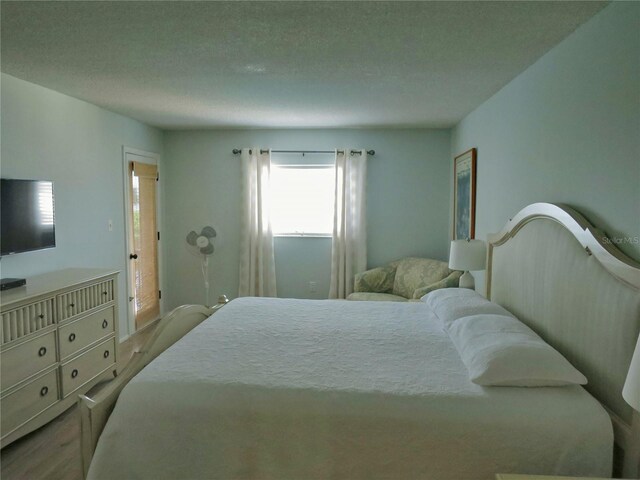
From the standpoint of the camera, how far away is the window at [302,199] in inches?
201

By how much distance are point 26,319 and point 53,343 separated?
300mm

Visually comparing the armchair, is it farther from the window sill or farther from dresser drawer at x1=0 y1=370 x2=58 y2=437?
dresser drawer at x1=0 y1=370 x2=58 y2=437

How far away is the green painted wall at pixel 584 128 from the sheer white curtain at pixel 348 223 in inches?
80.5

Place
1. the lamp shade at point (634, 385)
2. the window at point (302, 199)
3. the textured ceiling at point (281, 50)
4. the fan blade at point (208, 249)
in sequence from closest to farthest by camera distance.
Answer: the lamp shade at point (634, 385) → the textured ceiling at point (281, 50) → the fan blade at point (208, 249) → the window at point (302, 199)

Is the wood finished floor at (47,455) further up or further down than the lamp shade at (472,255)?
further down

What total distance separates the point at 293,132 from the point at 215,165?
3.60 ft

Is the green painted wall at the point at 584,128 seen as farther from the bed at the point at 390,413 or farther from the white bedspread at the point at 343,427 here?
the white bedspread at the point at 343,427

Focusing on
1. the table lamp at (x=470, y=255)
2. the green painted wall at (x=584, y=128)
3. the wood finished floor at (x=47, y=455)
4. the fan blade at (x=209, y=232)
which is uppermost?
the green painted wall at (x=584, y=128)

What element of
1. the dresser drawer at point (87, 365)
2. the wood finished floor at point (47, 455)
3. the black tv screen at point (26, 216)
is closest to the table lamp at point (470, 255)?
the wood finished floor at point (47, 455)

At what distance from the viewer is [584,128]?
1960 mm

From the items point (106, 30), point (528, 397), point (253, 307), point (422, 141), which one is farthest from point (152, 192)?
point (528, 397)

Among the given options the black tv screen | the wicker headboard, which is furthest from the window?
the wicker headboard

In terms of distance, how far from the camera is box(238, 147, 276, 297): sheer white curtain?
502 cm

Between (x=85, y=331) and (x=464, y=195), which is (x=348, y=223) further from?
(x=85, y=331)
